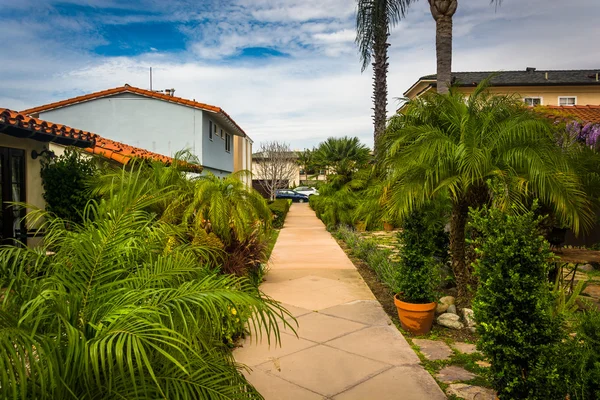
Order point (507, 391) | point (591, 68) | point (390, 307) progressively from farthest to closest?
1. point (591, 68)
2. point (390, 307)
3. point (507, 391)

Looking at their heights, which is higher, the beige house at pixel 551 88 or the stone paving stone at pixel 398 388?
the beige house at pixel 551 88

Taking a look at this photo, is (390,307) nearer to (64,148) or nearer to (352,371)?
(352,371)

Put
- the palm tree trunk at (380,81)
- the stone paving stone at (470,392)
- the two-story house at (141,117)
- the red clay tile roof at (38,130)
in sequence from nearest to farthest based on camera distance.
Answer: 1. the stone paving stone at (470,392)
2. the red clay tile roof at (38,130)
3. the palm tree trunk at (380,81)
4. the two-story house at (141,117)

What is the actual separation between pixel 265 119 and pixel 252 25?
26934mm

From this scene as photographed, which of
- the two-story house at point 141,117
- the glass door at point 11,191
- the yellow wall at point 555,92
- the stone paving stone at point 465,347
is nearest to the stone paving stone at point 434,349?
the stone paving stone at point 465,347

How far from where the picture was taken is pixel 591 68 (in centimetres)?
3272

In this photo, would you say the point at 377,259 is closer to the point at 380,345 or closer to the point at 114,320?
the point at 380,345

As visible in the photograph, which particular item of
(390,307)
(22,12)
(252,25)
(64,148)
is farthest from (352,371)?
(252,25)

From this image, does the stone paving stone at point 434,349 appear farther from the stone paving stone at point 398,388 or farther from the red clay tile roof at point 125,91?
the red clay tile roof at point 125,91

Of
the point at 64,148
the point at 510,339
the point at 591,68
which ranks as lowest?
the point at 510,339

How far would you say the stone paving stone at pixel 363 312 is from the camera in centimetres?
578

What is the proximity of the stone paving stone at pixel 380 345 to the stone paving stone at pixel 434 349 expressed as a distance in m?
0.15

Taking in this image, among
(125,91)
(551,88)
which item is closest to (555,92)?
(551,88)

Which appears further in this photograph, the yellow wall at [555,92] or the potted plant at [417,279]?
the yellow wall at [555,92]
